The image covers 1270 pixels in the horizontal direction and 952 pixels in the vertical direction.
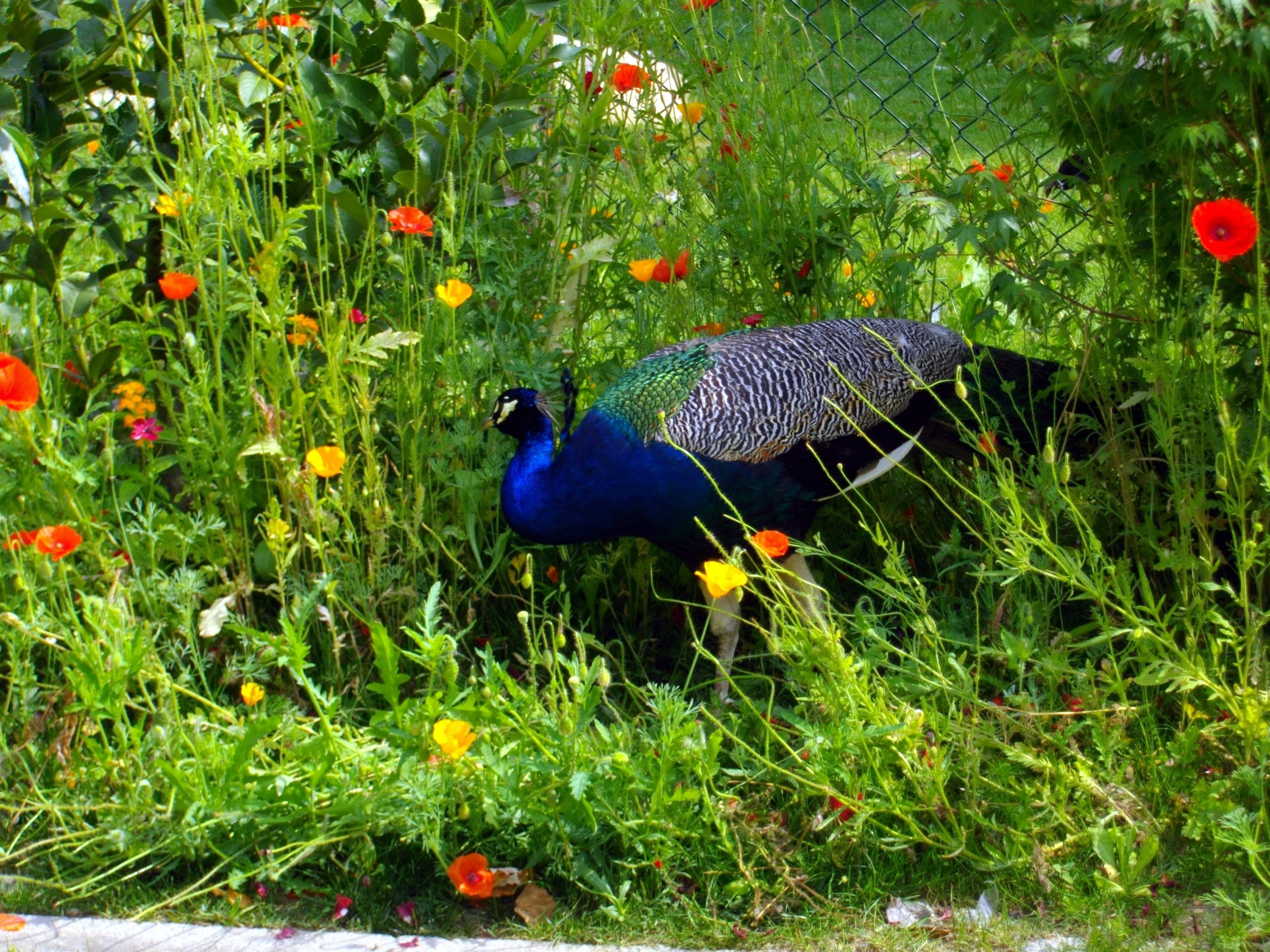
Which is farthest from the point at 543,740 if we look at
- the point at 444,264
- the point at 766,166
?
the point at 766,166

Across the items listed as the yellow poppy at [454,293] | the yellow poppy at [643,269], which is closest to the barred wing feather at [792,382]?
the yellow poppy at [643,269]

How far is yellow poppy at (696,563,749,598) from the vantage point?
6.36 ft

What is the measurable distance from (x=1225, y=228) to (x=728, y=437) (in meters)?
1.09

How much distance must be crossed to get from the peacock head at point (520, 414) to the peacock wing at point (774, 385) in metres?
0.15

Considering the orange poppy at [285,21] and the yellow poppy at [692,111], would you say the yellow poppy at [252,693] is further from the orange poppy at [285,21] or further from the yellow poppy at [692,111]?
the yellow poppy at [692,111]

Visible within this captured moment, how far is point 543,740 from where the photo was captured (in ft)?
6.88

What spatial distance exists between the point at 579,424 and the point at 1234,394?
136 cm

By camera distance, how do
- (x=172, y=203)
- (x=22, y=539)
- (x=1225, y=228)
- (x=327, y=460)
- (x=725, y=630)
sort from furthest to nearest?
(x=725, y=630) → (x=172, y=203) → (x=327, y=460) → (x=22, y=539) → (x=1225, y=228)

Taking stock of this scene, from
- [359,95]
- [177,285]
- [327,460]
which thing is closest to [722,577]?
[327,460]

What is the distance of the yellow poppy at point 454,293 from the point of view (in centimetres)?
244

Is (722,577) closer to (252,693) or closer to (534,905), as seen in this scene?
(534,905)

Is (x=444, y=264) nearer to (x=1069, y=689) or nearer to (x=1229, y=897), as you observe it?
(x=1069, y=689)

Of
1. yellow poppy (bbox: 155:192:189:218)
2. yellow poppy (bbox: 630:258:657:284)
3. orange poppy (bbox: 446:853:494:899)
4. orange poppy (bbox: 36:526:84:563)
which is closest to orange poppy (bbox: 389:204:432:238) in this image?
yellow poppy (bbox: 155:192:189:218)

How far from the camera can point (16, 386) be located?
6.68ft
